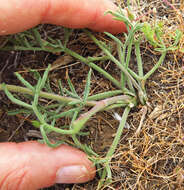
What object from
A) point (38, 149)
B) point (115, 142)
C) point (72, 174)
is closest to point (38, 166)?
point (38, 149)

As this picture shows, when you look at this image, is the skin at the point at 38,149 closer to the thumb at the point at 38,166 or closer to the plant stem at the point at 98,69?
the thumb at the point at 38,166

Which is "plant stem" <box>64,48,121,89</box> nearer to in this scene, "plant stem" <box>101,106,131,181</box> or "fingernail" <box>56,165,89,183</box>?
"plant stem" <box>101,106,131,181</box>

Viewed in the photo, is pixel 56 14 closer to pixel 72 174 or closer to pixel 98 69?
pixel 98 69

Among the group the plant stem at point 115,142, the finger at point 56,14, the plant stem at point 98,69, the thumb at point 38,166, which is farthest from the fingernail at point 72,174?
the finger at point 56,14

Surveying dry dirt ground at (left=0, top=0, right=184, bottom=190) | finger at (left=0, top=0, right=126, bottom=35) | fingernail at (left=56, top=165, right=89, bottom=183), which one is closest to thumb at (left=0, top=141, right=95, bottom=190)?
fingernail at (left=56, top=165, right=89, bottom=183)

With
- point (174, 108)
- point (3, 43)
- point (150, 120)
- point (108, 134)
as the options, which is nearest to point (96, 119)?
point (108, 134)

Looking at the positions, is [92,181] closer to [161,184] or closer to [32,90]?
[161,184]

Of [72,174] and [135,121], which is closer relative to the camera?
[72,174]

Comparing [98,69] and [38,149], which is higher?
[98,69]
